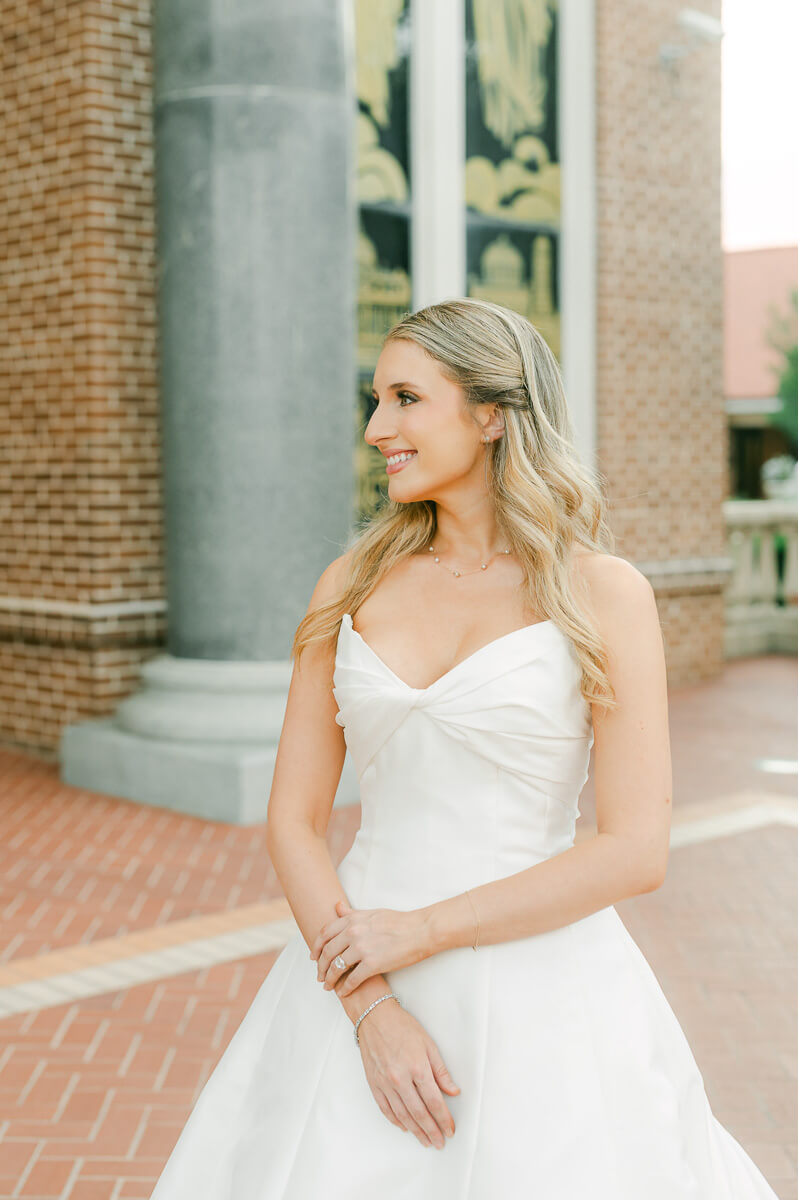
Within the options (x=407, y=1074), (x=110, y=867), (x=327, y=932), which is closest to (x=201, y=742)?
(x=110, y=867)

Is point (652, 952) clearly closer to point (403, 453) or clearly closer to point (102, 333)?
point (403, 453)

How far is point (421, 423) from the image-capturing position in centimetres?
197

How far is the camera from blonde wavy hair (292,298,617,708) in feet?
6.28

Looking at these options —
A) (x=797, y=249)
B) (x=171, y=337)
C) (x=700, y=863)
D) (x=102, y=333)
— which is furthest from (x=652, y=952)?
(x=797, y=249)

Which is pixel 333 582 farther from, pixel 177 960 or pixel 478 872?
pixel 177 960

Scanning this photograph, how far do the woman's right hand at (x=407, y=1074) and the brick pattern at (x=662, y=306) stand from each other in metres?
8.87

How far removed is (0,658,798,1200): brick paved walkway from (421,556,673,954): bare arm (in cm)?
174

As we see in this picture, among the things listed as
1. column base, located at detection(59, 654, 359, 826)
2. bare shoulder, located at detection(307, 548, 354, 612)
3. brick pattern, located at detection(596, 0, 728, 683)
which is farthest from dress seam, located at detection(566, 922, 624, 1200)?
brick pattern, located at detection(596, 0, 728, 683)

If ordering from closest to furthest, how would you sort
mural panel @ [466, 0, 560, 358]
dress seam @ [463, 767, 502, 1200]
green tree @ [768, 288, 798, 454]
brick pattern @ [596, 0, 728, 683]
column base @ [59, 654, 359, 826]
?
dress seam @ [463, 767, 502, 1200] < column base @ [59, 654, 359, 826] < mural panel @ [466, 0, 560, 358] < brick pattern @ [596, 0, 728, 683] < green tree @ [768, 288, 798, 454]

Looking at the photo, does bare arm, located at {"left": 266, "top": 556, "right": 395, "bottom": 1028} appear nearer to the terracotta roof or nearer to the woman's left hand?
the woman's left hand

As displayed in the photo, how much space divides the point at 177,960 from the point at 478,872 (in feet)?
10.1

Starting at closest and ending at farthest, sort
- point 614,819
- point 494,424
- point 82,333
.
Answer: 1. point 614,819
2. point 494,424
3. point 82,333

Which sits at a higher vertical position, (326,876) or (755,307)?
(755,307)

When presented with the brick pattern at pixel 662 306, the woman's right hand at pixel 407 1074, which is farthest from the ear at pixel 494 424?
the brick pattern at pixel 662 306
